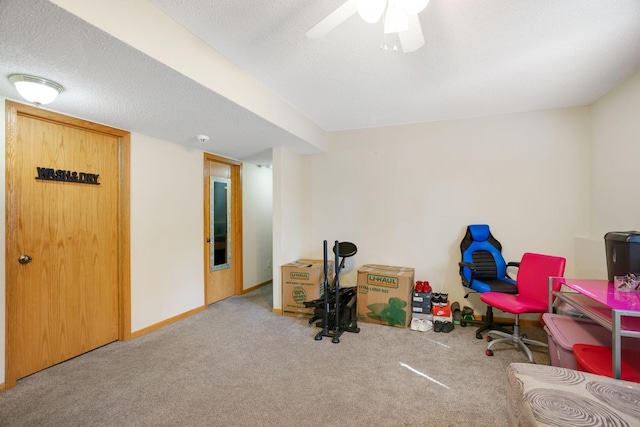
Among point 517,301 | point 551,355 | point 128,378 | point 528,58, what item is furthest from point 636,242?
point 128,378

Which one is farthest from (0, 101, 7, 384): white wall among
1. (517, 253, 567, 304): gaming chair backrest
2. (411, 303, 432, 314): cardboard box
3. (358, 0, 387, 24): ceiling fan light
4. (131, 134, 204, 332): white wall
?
(517, 253, 567, 304): gaming chair backrest

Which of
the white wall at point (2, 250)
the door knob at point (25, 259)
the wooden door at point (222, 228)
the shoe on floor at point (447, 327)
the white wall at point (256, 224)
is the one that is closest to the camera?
the white wall at point (2, 250)

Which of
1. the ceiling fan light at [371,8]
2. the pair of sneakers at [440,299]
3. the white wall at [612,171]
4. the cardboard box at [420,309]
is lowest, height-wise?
the cardboard box at [420,309]

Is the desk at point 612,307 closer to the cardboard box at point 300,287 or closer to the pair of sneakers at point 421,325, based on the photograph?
the pair of sneakers at point 421,325

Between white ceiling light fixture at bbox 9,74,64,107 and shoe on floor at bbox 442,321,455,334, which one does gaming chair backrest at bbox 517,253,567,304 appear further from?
white ceiling light fixture at bbox 9,74,64,107

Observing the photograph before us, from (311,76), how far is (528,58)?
178 centimetres

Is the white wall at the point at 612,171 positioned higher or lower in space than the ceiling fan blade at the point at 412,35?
lower

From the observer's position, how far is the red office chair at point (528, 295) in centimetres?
251

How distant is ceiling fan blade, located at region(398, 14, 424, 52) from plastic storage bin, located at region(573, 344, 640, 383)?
6.85 ft

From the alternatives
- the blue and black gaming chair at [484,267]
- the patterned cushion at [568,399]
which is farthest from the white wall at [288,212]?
the patterned cushion at [568,399]

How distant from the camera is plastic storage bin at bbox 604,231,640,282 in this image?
1713mm

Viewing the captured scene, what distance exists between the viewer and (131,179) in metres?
2.97

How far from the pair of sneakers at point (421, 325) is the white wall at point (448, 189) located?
586 millimetres

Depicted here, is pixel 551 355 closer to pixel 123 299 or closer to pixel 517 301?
pixel 517 301
